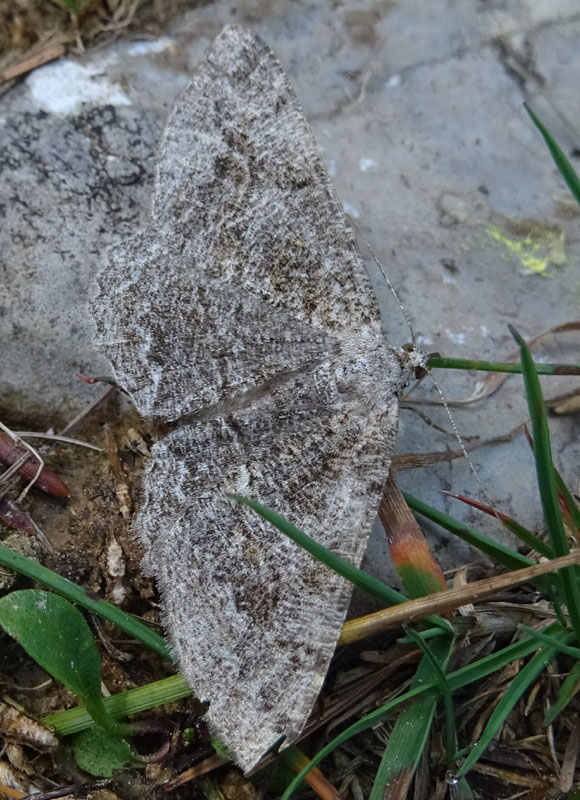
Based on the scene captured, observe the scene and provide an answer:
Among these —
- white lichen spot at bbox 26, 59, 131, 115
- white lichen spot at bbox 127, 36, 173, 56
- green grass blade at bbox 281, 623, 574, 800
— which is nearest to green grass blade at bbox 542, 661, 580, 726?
green grass blade at bbox 281, 623, 574, 800

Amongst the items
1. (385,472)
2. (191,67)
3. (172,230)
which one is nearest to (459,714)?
(385,472)

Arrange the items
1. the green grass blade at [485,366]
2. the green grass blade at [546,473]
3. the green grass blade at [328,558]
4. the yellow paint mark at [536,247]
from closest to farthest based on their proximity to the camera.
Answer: the green grass blade at [328,558] → the green grass blade at [546,473] → the green grass blade at [485,366] → the yellow paint mark at [536,247]

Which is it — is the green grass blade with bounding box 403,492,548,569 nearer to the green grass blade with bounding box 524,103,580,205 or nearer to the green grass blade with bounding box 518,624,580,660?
the green grass blade with bounding box 518,624,580,660

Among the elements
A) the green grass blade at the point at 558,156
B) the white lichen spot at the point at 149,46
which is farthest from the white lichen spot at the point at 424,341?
the white lichen spot at the point at 149,46

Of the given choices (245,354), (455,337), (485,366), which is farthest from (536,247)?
(245,354)

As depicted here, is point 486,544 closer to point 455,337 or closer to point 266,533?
point 266,533

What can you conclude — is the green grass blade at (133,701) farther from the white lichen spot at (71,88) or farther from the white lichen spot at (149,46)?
the white lichen spot at (149,46)
